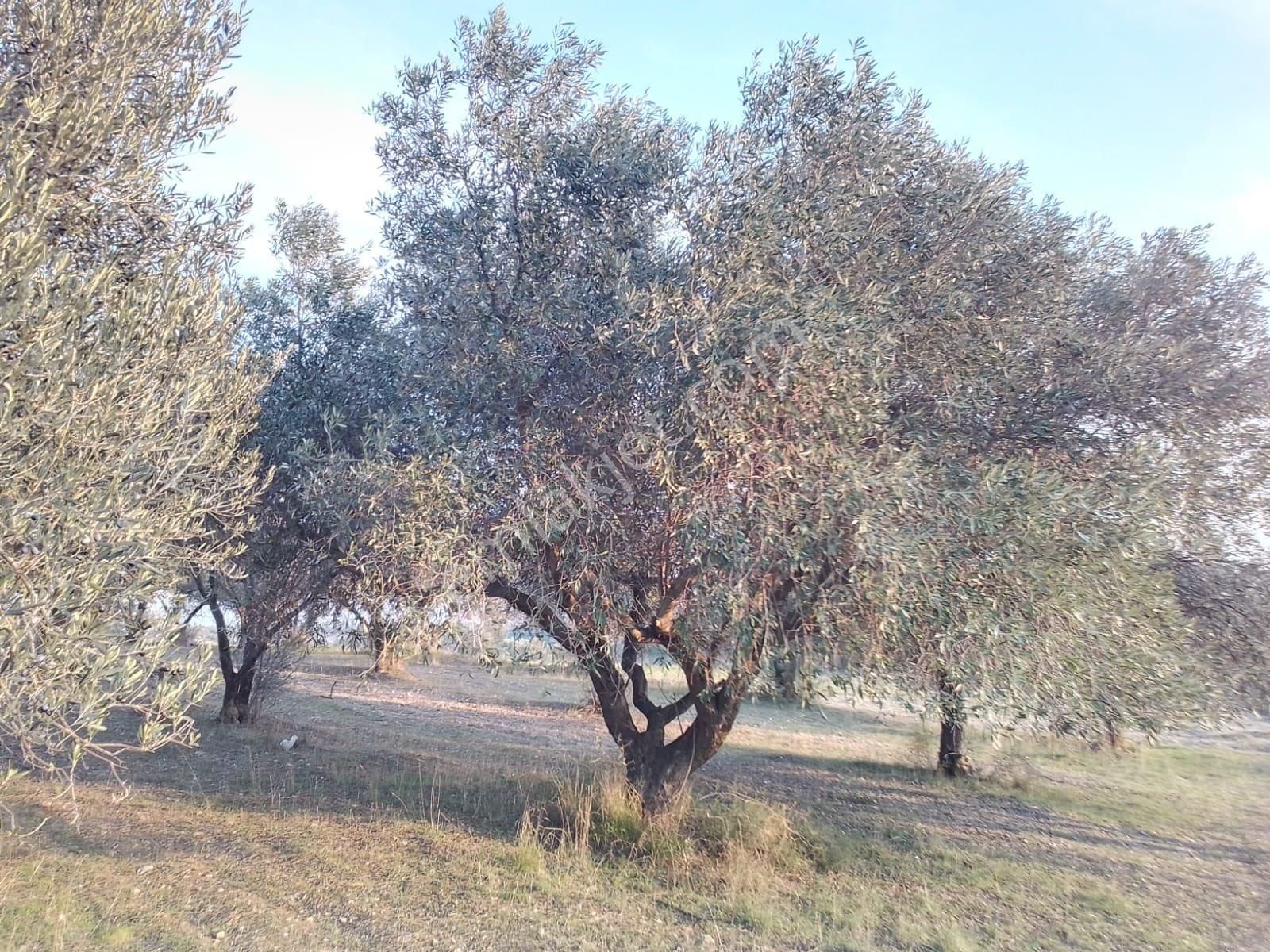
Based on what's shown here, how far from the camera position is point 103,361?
5500 mm

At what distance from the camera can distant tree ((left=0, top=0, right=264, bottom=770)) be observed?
16.4ft

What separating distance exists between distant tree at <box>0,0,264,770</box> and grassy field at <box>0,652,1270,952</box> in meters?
1.40

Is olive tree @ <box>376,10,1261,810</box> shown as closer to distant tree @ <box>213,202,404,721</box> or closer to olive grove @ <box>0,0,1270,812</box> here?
olive grove @ <box>0,0,1270,812</box>

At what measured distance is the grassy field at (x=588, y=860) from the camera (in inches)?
284

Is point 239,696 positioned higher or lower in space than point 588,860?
higher

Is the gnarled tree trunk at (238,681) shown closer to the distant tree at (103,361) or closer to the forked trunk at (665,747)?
the forked trunk at (665,747)

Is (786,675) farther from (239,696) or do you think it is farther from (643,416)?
(239,696)

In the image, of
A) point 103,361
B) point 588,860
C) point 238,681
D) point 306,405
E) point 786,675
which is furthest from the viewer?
point 238,681

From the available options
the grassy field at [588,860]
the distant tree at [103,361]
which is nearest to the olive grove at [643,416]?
the distant tree at [103,361]

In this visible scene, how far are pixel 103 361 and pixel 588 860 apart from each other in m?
6.47

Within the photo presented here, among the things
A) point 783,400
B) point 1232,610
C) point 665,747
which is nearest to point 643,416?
point 783,400

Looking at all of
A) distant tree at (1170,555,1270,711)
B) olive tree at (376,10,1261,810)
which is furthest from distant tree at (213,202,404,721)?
distant tree at (1170,555,1270,711)

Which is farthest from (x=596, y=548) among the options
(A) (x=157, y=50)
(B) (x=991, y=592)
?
(A) (x=157, y=50)

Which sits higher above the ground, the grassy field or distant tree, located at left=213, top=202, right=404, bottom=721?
distant tree, located at left=213, top=202, right=404, bottom=721
